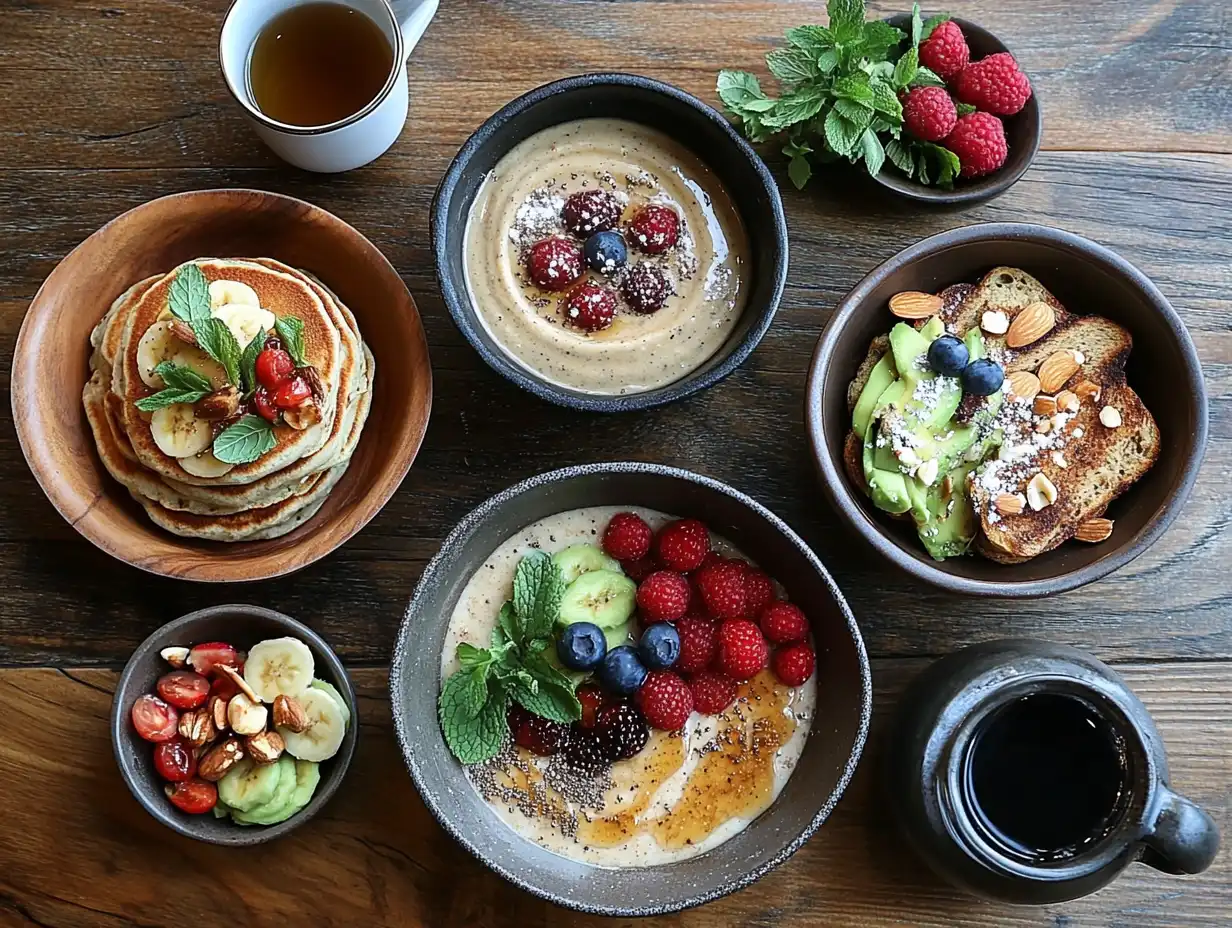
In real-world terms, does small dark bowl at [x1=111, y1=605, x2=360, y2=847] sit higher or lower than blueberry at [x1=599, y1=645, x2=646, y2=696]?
lower

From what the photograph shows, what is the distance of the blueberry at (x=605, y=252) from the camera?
178cm

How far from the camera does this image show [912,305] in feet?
5.79

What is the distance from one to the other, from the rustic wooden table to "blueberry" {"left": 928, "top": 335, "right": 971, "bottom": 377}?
25cm

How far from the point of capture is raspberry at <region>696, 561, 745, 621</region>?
1.73 metres

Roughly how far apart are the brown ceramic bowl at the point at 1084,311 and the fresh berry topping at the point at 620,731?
17.4 inches

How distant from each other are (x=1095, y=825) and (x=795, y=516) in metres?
0.64

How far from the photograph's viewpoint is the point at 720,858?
168 centimetres

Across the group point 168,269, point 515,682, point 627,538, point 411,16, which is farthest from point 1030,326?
point 168,269

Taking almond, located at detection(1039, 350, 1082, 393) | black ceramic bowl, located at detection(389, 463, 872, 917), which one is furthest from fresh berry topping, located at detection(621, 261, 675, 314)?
almond, located at detection(1039, 350, 1082, 393)

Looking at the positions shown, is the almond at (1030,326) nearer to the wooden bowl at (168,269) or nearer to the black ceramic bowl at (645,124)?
the black ceramic bowl at (645,124)

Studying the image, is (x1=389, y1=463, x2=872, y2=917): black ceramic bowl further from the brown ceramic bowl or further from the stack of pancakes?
the stack of pancakes

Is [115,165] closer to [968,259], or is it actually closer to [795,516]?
[795,516]

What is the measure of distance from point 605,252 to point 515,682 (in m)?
0.68

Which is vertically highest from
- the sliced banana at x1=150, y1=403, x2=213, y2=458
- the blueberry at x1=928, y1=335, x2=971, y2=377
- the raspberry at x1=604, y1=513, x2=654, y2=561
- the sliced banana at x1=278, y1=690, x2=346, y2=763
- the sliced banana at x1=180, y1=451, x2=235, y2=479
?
the blueberry at x1=928, y1=335, x2=971, y2=377
